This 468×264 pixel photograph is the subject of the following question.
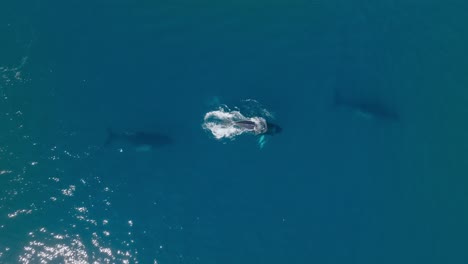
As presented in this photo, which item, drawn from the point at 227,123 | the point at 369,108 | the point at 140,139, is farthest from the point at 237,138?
the point at 369,108

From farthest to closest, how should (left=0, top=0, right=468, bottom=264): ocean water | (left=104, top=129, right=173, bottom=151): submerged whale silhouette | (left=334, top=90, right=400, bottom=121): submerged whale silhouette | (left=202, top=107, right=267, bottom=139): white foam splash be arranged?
(left=334, top=90, right=400, bottom=121): submerged whale silhouette < (left=202, top=107, right=267, bottom=139): white foam splash < (left=104, top=129, right=173, bottom=151): submerged whale silhouette < (left=0, top=0, right=468, bottom=264): ocean water

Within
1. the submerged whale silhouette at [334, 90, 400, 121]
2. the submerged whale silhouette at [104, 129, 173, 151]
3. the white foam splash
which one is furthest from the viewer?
the submerged whale silhouette at [334, 90, 400, 121]

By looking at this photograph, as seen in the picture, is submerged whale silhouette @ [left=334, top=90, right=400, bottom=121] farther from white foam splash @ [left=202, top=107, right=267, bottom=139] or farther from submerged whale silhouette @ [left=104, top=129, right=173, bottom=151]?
submerged whale silhouette @ [left=104, top=129, right=173, bottom=151]

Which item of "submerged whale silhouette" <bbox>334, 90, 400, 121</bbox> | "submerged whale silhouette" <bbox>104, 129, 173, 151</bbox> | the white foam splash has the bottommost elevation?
"submerged whale silhouette" <bbox>104, 129, 173, 151</bbox>

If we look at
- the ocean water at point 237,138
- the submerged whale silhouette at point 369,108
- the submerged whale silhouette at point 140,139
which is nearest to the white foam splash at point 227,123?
the ocean water at point 237,138

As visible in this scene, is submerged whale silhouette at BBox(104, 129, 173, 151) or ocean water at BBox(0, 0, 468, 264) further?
submerged whale silhouette at BBox(104, 129, 173, 151)

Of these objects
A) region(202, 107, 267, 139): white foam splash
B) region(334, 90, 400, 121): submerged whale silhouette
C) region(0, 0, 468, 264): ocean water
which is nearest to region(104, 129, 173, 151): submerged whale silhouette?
region(0, 0, 468, 264): ocean water

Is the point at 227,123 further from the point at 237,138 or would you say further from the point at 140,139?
the point at 140,139
